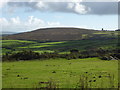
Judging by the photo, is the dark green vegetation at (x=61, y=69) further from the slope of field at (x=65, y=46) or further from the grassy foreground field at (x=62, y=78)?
the slope of field at (x=65, y=46)

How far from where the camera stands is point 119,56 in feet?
170

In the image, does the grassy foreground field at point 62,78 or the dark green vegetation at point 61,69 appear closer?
the grassy foreground field at point 62,78

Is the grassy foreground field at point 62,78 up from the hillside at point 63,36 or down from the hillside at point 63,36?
down

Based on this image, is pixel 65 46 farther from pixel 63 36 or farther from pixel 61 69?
pixel 61 69

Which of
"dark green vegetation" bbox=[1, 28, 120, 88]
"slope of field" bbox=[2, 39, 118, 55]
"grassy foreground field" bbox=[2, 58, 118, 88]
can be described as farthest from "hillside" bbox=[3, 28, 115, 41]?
"grassy foreground field" bbox=[2, 58, 118, 88]

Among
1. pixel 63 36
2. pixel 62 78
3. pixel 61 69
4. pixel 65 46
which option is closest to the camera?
pixel 62 78

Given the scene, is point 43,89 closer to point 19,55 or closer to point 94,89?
point 94,89

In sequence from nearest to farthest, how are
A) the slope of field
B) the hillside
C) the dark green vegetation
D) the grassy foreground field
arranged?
the grassy foreground field < the dark green vegetation < the slope of field < the hillside

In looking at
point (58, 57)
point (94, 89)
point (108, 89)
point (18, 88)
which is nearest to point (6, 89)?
point (18, 88)

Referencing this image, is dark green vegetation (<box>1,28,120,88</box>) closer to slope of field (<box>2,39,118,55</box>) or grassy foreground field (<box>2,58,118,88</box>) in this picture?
grassy foreground field (<box>2,58,118,88</box>)

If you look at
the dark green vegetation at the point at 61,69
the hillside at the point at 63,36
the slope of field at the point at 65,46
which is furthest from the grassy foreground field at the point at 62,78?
the hillside at the point at 63,36

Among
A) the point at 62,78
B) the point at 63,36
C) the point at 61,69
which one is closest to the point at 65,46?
the point at 63,36

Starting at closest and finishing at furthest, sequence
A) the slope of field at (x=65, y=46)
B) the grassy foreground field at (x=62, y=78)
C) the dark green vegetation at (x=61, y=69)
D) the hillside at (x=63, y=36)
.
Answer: the grassy foreground field at (x=62, y=78) < the dark green vegetation at (x=61, y=69) < the slope of field at (x=65, y=46) < the hillside at (x=63, y=36)

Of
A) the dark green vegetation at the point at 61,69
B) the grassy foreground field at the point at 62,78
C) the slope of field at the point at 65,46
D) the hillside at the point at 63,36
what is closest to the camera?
the grassy foreground field at the point at 62,78
